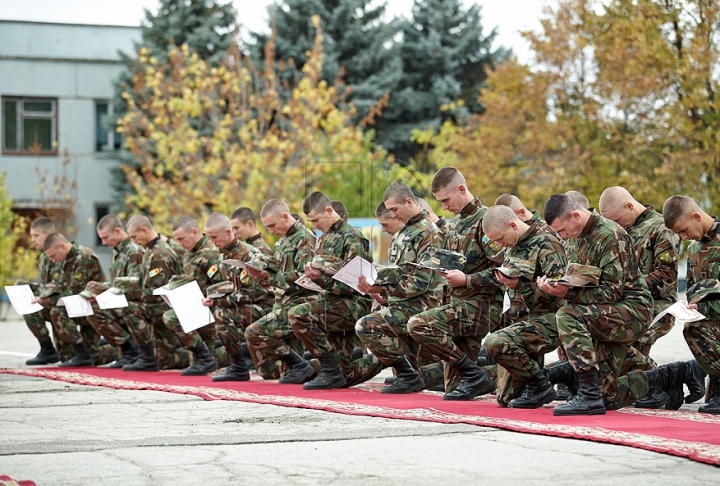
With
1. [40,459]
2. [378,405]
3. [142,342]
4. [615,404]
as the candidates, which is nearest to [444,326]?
[378,405]

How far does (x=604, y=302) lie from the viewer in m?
8.62

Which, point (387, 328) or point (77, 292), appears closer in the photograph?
point (387, 328)

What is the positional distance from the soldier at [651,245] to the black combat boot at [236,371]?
4.40 meters

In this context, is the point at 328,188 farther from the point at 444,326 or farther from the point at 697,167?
the point at 444,326

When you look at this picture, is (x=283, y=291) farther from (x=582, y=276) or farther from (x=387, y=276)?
(x=582, y=276)

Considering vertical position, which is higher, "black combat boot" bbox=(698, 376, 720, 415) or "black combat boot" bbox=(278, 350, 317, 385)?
"black combat boot" bbox=(698, 376, 720, 415)

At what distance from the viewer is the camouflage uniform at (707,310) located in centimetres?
879

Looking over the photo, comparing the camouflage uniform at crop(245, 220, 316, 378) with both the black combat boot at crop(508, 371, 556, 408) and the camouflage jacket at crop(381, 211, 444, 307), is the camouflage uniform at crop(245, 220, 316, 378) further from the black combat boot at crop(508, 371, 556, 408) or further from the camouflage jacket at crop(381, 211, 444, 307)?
the black combat boot at crop(508, 371, 556, 408)

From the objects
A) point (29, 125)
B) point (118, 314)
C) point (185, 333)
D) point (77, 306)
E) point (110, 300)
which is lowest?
point (185, 333)

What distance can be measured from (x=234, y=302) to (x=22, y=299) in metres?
3.75

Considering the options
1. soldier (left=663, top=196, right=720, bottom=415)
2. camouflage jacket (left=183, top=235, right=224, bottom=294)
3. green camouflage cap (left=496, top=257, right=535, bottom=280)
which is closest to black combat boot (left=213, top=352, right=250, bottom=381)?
camouflage jacket (left=183, top=235, right=224, bottom=294)

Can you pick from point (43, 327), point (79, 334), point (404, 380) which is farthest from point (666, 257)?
point (43, 327)

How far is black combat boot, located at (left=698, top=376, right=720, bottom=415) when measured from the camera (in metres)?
8.72

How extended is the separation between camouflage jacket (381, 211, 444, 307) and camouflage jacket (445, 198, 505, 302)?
1.35 feet
